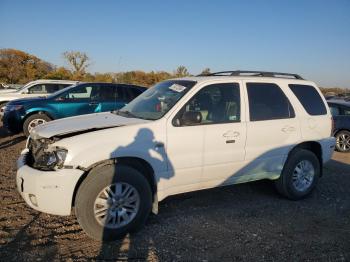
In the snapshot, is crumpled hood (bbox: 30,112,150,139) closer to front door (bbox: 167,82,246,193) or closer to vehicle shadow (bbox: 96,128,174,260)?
vehicle shadow (bbox: 96,128,174,260)

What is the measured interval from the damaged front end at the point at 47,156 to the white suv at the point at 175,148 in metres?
0.01

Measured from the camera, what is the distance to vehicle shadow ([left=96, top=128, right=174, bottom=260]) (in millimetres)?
3727

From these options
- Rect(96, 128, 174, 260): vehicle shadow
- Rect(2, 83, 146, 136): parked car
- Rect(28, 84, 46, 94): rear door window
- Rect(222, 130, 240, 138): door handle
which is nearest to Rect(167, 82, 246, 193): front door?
Rect(222, 130, 240, 138): door handle

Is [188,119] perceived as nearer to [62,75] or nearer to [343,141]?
[343,141]

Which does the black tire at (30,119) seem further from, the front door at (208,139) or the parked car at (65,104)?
the front door at (208,139)

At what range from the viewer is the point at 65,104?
10.4m

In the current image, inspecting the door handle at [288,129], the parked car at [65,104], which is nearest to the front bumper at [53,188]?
the door handle at [288,129]

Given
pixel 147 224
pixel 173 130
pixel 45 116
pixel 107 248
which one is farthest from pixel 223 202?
pixel 45 116

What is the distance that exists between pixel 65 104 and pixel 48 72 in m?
44.9

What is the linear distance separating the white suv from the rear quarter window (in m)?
0.02

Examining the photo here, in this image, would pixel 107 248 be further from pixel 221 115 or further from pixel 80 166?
pixel 221 115

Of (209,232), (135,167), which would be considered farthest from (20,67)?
(209,232)

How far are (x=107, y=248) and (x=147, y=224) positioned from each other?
0.75m

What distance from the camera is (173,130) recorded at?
4234 mm
